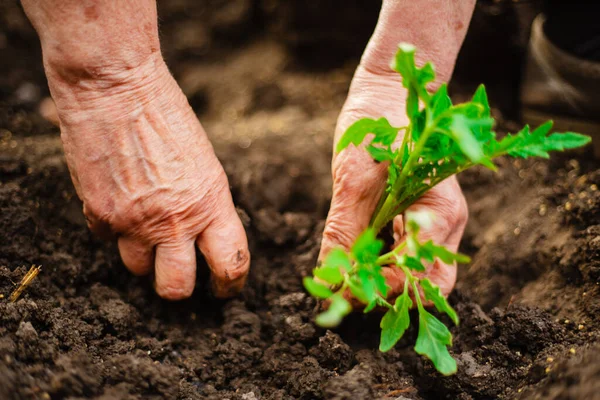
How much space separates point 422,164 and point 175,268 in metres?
0.82

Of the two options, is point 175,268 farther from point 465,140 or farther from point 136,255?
point 465,140

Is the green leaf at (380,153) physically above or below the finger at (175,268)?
above

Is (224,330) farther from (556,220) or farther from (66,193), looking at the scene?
(556,220)

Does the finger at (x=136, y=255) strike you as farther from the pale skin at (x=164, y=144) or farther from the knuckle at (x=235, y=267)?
the knuckle at (x=235, y=267)

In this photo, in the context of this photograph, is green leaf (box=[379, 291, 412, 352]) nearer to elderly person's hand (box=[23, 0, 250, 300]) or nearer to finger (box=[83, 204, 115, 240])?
elderly person's hand (box=[23, 0, 250, 300])

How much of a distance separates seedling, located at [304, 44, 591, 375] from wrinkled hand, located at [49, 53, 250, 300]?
59 centimetres

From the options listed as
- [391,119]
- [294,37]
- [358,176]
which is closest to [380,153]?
[358,176]

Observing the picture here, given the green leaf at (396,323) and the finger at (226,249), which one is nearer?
the green leaf at (396,323)

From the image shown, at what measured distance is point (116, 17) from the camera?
151 centimetres

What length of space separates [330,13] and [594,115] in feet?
5.69

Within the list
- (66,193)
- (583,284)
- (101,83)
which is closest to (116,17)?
(101,83)

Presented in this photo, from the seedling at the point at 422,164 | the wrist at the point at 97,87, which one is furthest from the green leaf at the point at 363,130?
the wrist at the point at 97,87

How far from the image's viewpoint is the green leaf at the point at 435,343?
3.93ft

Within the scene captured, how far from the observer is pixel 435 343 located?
48.4 inches
